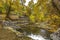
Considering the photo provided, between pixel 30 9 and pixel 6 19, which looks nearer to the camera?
pixel 30 9

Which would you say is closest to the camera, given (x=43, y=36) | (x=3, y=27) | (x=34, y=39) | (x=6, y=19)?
(x=34, y=39)

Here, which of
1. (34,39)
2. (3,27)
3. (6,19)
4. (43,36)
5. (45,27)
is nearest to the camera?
(34,39)

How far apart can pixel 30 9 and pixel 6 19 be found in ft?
6.19

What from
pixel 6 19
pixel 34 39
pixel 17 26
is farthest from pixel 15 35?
pixel 6 19

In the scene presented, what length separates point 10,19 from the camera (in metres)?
11.7

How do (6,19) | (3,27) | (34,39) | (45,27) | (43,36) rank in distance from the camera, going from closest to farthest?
(34,39), (43,36), (3,27), (45,27), (6,19)

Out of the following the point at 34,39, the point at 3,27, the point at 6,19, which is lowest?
the point at 34,39

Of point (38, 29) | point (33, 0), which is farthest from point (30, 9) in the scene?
point (38, 29)

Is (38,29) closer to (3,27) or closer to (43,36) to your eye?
(43,36)

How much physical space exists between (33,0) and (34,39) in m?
2.52

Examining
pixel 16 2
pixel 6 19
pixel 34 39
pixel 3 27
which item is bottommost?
pixel 34 39

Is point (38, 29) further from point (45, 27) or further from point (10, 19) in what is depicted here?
point (10, 19)

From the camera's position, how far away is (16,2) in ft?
34.9

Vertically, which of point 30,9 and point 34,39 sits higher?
point 30,9
